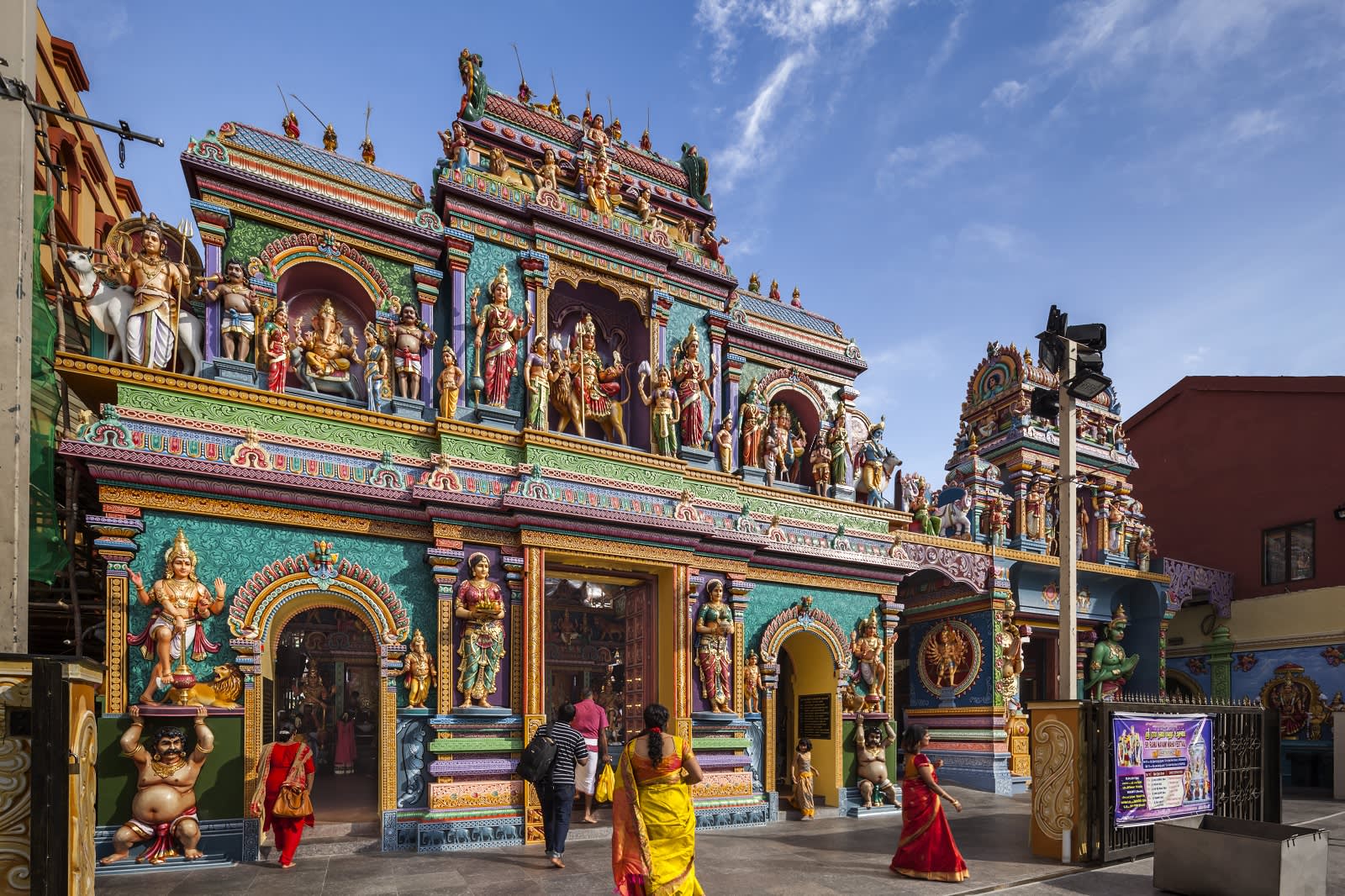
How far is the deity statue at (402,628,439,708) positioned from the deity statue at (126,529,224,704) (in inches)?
88.1

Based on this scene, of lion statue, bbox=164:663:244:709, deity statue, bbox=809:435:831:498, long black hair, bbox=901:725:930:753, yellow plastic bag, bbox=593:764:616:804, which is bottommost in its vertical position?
yellow plastic bag, bbox=593:764:616:804

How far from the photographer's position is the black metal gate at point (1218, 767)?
30.1 ft

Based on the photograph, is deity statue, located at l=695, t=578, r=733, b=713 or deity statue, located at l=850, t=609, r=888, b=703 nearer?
deity statue, located at l=695, t=578, r=733, b=713

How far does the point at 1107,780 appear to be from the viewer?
30.3 feet

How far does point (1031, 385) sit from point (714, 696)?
12.7m

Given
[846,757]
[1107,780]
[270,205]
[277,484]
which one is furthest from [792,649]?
[270,205]

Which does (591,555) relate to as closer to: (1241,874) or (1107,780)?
(1107,780)

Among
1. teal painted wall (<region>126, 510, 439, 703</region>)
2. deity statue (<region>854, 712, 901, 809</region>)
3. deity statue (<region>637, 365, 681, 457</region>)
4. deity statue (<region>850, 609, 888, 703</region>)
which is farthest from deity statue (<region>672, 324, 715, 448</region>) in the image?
deity statue (<region>854, 712, 901, 809</region>)

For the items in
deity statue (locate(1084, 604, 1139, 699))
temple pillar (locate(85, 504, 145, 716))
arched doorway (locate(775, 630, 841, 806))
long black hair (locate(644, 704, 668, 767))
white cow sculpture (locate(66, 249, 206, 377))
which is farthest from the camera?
deity statue (locate(1084, 604, 1139, 699))

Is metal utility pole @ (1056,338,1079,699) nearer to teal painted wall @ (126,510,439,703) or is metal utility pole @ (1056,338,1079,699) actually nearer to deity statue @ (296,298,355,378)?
teal painted wall @ (126,510,439,703)

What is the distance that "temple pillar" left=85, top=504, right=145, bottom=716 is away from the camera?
886cm

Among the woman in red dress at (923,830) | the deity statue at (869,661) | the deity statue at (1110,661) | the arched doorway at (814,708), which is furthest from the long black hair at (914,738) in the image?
the deity statue at (1110,661)

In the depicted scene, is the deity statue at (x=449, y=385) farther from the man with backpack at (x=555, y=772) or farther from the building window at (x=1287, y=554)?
the building window at (x=1287, y=554)

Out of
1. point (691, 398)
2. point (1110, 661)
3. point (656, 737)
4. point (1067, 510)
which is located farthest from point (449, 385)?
point (1110, 661)
